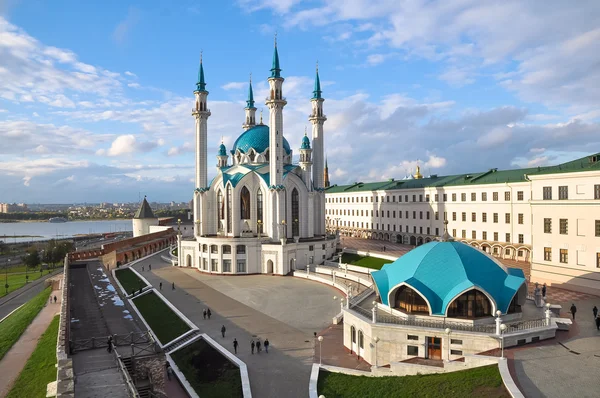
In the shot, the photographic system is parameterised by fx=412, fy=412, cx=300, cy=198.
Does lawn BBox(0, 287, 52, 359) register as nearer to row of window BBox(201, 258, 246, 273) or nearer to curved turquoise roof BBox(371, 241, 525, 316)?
row of window BBox(201, 258, 246, 273)

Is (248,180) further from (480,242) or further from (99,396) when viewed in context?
(99,396)

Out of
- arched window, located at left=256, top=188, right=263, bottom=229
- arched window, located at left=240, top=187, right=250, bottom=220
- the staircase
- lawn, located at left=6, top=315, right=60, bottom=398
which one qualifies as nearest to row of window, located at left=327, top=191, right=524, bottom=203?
arched window, located at left=256, top=188, right=263, bottom=229

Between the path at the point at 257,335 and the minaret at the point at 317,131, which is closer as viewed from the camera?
the path at the point at 257,335

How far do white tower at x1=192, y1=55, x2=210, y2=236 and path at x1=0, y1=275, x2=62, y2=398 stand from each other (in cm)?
1714

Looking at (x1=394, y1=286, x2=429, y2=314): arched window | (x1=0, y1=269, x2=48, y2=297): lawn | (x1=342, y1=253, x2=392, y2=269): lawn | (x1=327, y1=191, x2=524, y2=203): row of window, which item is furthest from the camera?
(x1=0, y1=269, x2=48, y2=297): lawn

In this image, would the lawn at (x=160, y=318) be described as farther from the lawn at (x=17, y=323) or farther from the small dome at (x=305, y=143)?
the small dome at (x=305, y=143)

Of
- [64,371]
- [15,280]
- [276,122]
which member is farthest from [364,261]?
[15,280]

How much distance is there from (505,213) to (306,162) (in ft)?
73.8

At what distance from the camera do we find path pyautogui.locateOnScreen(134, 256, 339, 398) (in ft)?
57.9

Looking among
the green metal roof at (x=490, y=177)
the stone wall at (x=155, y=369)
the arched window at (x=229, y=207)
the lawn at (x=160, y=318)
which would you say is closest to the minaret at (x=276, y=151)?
the arched window at (x=229, y=207)

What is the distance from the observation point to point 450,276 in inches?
757

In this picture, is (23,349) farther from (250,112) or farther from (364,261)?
(250,112)

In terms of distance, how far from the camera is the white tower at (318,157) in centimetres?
5091

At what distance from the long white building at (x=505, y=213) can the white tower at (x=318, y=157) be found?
529 inches
